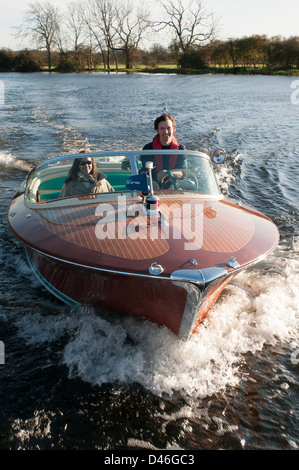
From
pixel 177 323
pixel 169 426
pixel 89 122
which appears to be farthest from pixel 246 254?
pixel 89 122

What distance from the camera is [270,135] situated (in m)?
12.6

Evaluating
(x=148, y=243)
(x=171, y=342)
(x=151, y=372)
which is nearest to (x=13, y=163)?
(x=148, y=243)

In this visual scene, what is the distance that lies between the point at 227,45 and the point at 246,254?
5106cm

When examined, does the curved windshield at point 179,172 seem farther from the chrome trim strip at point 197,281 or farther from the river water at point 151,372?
the chrome trim strip at point 197,281

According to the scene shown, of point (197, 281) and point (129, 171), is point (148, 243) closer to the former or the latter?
point (197, 281)

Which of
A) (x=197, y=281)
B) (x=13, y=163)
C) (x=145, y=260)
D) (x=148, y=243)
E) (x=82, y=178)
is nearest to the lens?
(x=197, y=281)

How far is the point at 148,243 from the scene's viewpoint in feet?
9.56

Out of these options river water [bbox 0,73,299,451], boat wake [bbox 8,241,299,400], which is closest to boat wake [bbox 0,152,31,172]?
→ river water [bbox 0,73,299,451]

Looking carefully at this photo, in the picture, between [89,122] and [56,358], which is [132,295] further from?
[89,122]

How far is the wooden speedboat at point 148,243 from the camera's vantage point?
2.72 meters

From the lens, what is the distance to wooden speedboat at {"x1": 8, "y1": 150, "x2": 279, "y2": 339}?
2.72 m

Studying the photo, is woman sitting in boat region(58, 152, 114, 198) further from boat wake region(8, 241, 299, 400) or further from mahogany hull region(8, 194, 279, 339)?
boat wake region(8, 241, 299, 400)

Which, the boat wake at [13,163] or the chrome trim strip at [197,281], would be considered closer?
the chrome trim strip at [197,281]

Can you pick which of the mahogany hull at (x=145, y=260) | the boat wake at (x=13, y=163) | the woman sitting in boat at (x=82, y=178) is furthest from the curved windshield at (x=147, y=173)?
the boat wake at (x=13, y=163)
